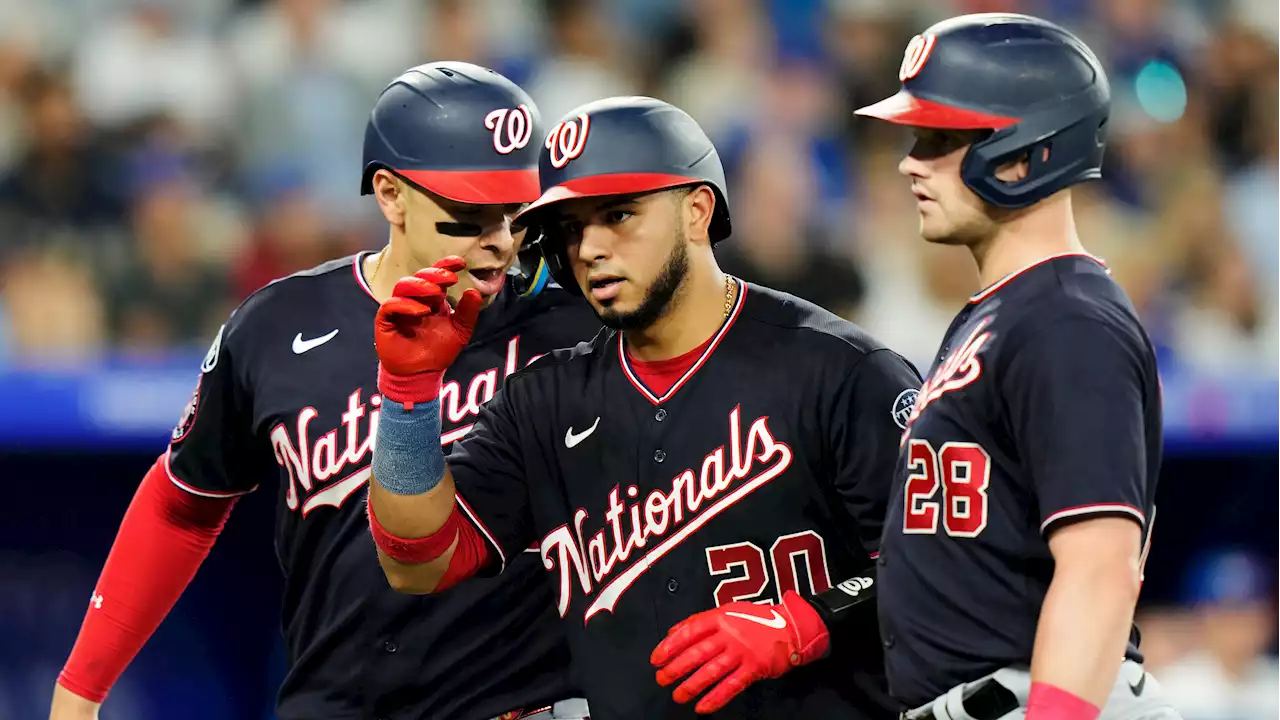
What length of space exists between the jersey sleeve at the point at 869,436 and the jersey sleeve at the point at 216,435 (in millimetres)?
1372

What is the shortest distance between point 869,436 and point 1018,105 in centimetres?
64

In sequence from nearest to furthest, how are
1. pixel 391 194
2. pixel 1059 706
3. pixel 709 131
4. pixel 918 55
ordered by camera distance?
1. pixel 1059 706
2. pixel 918 55
3. pixel 391 194
4. pixel 709 131

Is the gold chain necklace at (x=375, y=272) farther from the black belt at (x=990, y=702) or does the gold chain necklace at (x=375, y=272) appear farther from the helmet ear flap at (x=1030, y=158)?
the black belt at (x=990, y=702)

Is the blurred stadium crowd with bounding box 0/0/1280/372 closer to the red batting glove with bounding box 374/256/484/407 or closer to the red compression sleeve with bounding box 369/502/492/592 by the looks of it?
the red compression sleeve with bounding box 369/502/492/592

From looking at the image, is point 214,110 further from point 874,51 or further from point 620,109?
point 620,109

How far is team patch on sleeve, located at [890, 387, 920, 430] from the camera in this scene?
117 inches

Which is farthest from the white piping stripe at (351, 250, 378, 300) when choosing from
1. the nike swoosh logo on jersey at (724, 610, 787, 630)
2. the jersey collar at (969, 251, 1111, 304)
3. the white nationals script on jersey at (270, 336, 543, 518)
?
the jersey collar at (969, 251, 1111, 304)

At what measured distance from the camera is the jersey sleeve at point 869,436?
296 centimetres

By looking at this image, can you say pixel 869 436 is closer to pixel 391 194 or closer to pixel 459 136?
pixel 459 136

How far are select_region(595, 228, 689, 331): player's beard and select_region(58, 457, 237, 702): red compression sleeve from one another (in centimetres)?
124

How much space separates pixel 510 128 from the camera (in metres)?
3.52

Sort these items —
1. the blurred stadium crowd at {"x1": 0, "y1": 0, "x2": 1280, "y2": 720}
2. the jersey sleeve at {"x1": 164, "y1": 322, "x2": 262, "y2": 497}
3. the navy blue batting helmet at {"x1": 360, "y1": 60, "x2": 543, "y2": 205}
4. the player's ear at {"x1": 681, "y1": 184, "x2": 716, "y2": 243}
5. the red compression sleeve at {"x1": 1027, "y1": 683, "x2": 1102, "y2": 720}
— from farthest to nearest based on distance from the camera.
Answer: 1. the blurred stadium crowd at {"x1": 0, "y1": 0, "x2": 1280, "y2": 720}
2. the jersey sleeve at {"x1": 164, "y1": 322, "x2": 262, "y2": 497}
3. the navy blue batting helmet at {"x1": 360, "y1": 60, "x2": 543, "y2": 205}
4. the player's ear at {"x1": 681, "y1": 184, "x2": 716, "y2": 243}
5. the red compression sleeve at {"x1": 1027, "y1": 683, "x2": 1102, "y2": 720}

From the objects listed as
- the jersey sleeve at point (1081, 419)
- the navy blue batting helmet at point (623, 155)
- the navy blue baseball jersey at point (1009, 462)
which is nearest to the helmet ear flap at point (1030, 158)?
the navy blue baseball jersey at point (1009, 462)

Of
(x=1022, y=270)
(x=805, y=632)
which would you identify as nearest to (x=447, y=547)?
(x=805, y=632)
